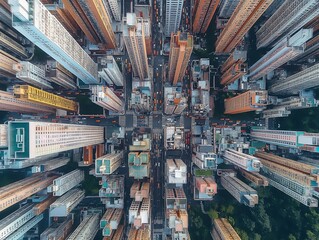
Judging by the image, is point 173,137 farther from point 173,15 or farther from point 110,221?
point 173,15

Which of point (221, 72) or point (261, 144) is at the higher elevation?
point (221, 72)

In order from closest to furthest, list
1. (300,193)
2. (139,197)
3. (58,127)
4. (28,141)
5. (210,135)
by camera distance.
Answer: (28,141)
(58,127)
(300,193)
(139,197)
(210,135)

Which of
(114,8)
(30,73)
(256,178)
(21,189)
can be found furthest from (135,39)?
(256,178)

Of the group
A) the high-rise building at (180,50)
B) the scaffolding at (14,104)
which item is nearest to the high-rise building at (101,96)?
the high-rise building at (180,50)

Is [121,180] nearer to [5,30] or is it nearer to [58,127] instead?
[58,127]

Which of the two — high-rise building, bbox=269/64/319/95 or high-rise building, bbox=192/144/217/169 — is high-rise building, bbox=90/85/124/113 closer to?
high-rise building, bbox=192/144/217/169

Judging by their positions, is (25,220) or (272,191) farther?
(272,191)

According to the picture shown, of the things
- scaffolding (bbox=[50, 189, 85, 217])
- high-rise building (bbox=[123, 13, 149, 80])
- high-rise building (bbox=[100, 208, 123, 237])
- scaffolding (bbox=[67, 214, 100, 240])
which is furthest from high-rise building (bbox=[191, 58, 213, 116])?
scaffolding (bbox=[67, 214, 100, 240])

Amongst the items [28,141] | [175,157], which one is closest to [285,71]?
[175,157]
